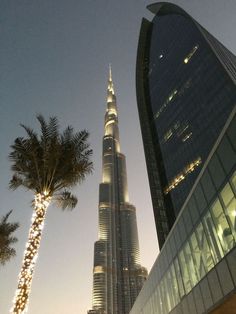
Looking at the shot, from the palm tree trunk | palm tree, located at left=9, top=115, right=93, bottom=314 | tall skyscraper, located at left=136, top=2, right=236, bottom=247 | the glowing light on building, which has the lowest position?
the palm tree trunk

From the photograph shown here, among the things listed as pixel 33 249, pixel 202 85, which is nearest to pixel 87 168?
pixel 33 249

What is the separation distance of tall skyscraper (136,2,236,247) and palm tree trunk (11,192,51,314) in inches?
2257

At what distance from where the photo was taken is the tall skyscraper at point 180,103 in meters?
71.8

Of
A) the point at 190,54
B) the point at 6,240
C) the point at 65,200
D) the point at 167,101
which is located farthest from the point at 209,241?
the point at 167,101

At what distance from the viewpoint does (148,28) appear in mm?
150250

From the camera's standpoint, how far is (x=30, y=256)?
14.5 meters

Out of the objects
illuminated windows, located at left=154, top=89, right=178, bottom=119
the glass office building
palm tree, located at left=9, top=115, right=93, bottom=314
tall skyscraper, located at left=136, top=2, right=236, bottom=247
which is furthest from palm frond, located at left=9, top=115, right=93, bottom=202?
illuminated windows, located at left=154, top=89, right=178, bottom=119

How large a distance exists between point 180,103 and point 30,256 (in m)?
84.1

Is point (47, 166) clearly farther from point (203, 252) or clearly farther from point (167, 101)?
point (167, 101)

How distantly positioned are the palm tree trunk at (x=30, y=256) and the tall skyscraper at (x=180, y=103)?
57.3 metres

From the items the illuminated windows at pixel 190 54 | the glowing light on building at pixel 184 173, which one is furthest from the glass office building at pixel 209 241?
the illuminated windows at pixel 190 54

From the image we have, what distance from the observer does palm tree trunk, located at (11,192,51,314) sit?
1306 cm

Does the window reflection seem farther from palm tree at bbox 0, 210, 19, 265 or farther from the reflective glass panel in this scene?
palm tree at bbox 0, 210, 19, 265

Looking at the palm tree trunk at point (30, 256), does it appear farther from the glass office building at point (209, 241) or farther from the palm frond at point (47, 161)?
the glass office building at point (209, 241)
